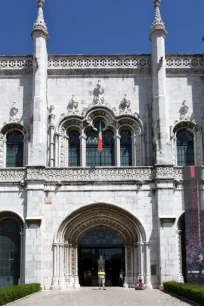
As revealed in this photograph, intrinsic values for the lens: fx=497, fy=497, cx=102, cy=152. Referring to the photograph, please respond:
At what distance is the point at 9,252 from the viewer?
26969mm

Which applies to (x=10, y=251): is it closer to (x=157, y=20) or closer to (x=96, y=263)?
(x=96, y=263)

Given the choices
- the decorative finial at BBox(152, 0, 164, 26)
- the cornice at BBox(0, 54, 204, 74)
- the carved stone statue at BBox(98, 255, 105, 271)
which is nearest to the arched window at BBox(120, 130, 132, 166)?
the cornice at BBox(0, 54, 204, 74)

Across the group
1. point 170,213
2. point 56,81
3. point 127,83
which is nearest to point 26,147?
point 56,81

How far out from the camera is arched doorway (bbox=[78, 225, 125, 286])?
28.3 metres

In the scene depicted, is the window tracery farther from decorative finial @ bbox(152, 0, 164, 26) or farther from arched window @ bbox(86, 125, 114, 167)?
decorative finial @ bbox(152, 0, 164, 26)

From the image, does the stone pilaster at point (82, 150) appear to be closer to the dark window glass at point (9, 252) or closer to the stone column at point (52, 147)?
the stone column at point (52, 147)

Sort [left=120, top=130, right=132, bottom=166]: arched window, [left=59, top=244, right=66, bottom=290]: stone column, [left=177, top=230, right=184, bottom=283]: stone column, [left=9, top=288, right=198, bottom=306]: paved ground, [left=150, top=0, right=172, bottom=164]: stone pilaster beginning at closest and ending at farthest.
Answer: [left=9, top=288, right=198, bottom=306]: paved ground < [left=59, top=244, right=66, bottom=290]: stone column < [left=177, top=230, right=184, bottom=283]: stone column < [left=150, top=0, right=172, bottom=164]: stone pilaster < [left=120, top=130, right=132, bottom=166]: arched window

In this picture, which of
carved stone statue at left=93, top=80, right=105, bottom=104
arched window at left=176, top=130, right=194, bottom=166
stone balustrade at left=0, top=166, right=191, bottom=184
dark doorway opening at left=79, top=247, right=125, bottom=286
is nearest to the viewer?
stone balustrade at left=0, top=166, right=191, bottom=184

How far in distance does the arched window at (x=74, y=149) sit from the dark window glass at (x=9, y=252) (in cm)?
497

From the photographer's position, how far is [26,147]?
29.1m

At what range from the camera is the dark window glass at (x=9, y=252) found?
26.7 m

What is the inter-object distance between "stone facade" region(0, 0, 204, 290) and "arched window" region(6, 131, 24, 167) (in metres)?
0.35

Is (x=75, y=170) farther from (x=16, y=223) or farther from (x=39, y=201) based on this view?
(x=16, y=223)

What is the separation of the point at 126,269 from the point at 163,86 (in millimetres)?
10689
